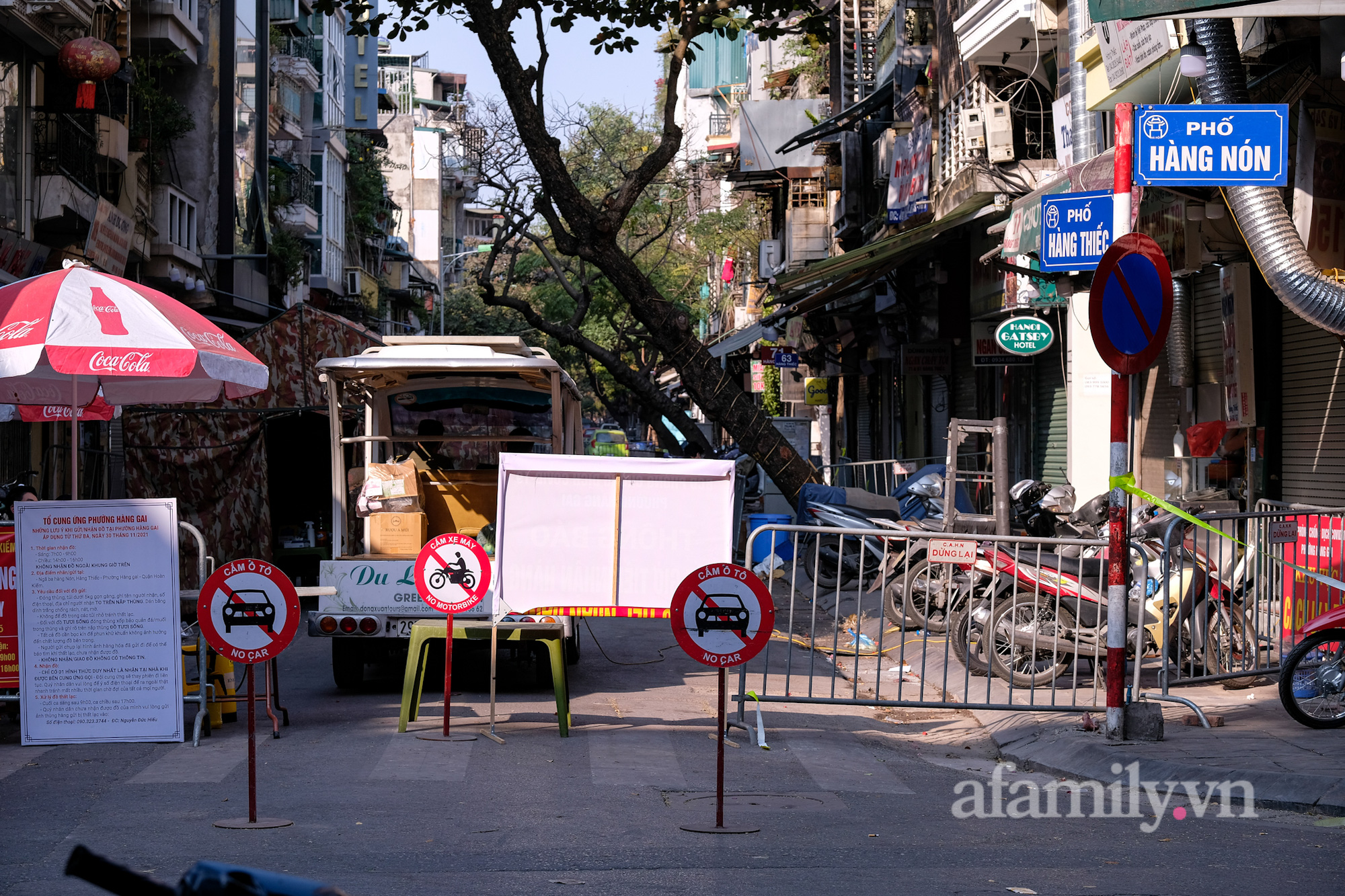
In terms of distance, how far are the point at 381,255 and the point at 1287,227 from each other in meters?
46.9

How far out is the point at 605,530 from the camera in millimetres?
8641

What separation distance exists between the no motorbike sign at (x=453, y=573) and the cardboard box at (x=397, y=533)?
2352mm

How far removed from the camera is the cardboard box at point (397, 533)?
1116 centimetres

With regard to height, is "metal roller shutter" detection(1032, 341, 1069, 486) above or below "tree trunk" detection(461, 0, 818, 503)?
below

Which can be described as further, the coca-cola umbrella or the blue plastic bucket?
the blue plastic bucket

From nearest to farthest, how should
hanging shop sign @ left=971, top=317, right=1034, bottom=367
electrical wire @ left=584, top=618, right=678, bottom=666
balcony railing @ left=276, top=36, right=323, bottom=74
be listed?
electrical wire @ left=584, top=618, right=678, bottom=666
hanging shop sign @ left=971, top=317, right=1034, bottom=367
balcony railing @ left=276, top=36, right=323, bottom=74

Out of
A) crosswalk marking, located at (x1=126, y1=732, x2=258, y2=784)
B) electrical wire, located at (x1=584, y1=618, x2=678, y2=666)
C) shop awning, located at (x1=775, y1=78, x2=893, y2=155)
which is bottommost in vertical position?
electrical wire, located at (x1=584, y1=618, x2=678, y2=666)

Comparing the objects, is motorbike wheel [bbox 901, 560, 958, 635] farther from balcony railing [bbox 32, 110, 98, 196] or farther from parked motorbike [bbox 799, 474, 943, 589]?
balcony railing [bbox 32, 110, 98, 196]

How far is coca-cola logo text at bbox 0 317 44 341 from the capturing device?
8.70 m

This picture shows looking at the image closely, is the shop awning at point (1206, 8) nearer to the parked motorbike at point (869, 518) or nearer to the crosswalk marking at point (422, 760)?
the crosswalk marking at point (422, 760)

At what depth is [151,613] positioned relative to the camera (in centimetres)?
815

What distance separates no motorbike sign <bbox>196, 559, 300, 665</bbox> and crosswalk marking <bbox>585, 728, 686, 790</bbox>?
182cm

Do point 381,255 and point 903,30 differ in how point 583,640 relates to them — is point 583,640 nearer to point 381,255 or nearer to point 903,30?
point 903,30

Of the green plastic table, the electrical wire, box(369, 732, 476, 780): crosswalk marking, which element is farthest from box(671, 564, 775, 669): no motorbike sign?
the electrical wire
